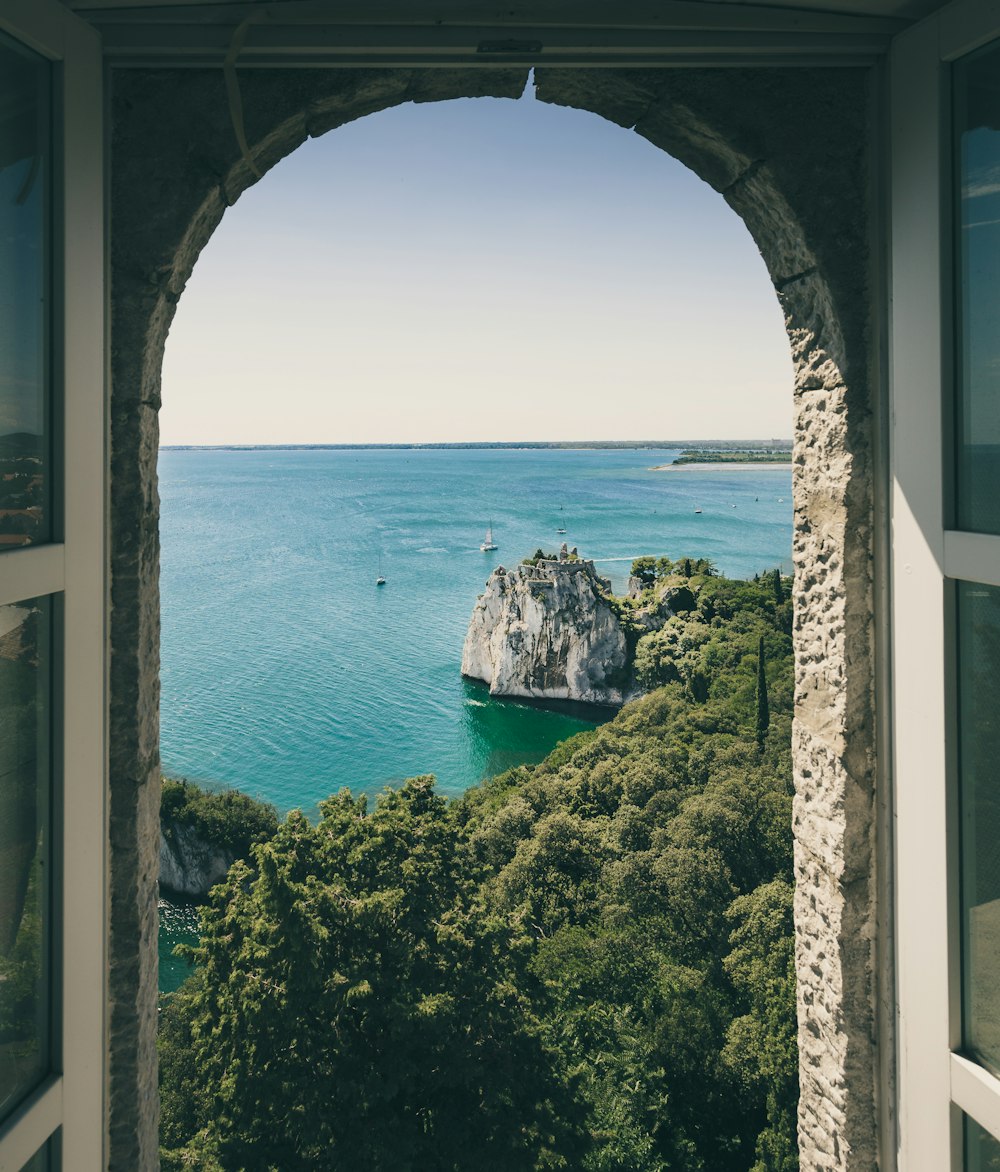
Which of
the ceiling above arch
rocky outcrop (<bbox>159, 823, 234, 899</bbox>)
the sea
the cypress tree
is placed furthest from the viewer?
the sea

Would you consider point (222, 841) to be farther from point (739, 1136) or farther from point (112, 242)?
point (112, 242)

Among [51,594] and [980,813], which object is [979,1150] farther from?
[51,594]

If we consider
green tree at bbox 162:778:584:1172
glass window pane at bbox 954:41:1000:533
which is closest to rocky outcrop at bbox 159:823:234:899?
green tree at bbox 162:778:584:1172

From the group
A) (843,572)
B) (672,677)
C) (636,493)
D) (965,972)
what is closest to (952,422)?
(843,572)

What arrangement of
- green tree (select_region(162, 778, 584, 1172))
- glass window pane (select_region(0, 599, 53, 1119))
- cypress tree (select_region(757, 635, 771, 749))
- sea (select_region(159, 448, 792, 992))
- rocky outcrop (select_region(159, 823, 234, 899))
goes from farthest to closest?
sea (select_region(159, 448, 792, 992)), rocky outcrop (select_region(159, 823, 234, 899)), cypress tree (select_region(757, 635, 771, 749)), green tree (select_region(162, 778, 584, 1172)), glass window pane (select_region(0, 599, 53, 1119))

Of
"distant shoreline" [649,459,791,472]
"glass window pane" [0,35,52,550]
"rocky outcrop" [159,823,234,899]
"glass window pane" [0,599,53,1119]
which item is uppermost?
"distant shoreline" [649,459,791,472]

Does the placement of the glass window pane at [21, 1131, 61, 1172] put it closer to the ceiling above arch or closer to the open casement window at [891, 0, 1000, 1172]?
the open casement window at [891, 0, 1000, 1172]
